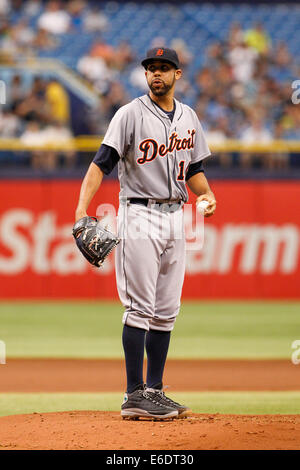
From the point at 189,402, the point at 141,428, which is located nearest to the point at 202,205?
the point at 141,428

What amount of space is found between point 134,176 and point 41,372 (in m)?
3.11

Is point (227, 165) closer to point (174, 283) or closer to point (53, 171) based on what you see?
point (53, 171)

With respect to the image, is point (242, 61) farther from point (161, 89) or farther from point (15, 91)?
point (161, 89)

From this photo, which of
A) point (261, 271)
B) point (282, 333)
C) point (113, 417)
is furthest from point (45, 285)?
point (113, 417)

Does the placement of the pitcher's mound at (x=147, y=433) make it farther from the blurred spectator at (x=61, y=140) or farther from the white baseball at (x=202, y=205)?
the blurred spectator at (x=61, y=140)

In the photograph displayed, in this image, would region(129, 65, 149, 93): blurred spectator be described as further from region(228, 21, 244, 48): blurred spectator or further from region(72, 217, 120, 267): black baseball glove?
region(72, 217, 120, 267): black baseball glove

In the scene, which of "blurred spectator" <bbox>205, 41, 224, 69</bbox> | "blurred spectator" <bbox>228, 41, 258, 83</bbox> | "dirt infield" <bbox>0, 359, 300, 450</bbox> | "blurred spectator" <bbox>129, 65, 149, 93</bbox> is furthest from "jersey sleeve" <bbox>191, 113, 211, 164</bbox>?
"blurred spectator" <bbox>205, 41, 224, 69</bbox>

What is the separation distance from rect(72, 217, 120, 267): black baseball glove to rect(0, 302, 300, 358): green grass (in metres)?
3.79

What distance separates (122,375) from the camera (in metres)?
7.21

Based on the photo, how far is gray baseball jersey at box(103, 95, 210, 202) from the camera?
474cm

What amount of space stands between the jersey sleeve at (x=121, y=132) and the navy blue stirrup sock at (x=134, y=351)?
0.95 m

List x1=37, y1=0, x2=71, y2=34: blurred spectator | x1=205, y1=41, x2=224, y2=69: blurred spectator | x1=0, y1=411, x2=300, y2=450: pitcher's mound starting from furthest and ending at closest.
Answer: x1=37, y1=0, x2=71, y2=34: blurred spectator, x1=205, y1=41, x2=224, y2=69: blurred spectator, x1=0, y1=411, x2=300, y2=450: pitcher's mound

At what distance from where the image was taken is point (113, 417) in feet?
16.0

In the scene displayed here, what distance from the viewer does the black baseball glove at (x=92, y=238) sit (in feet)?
15.2
